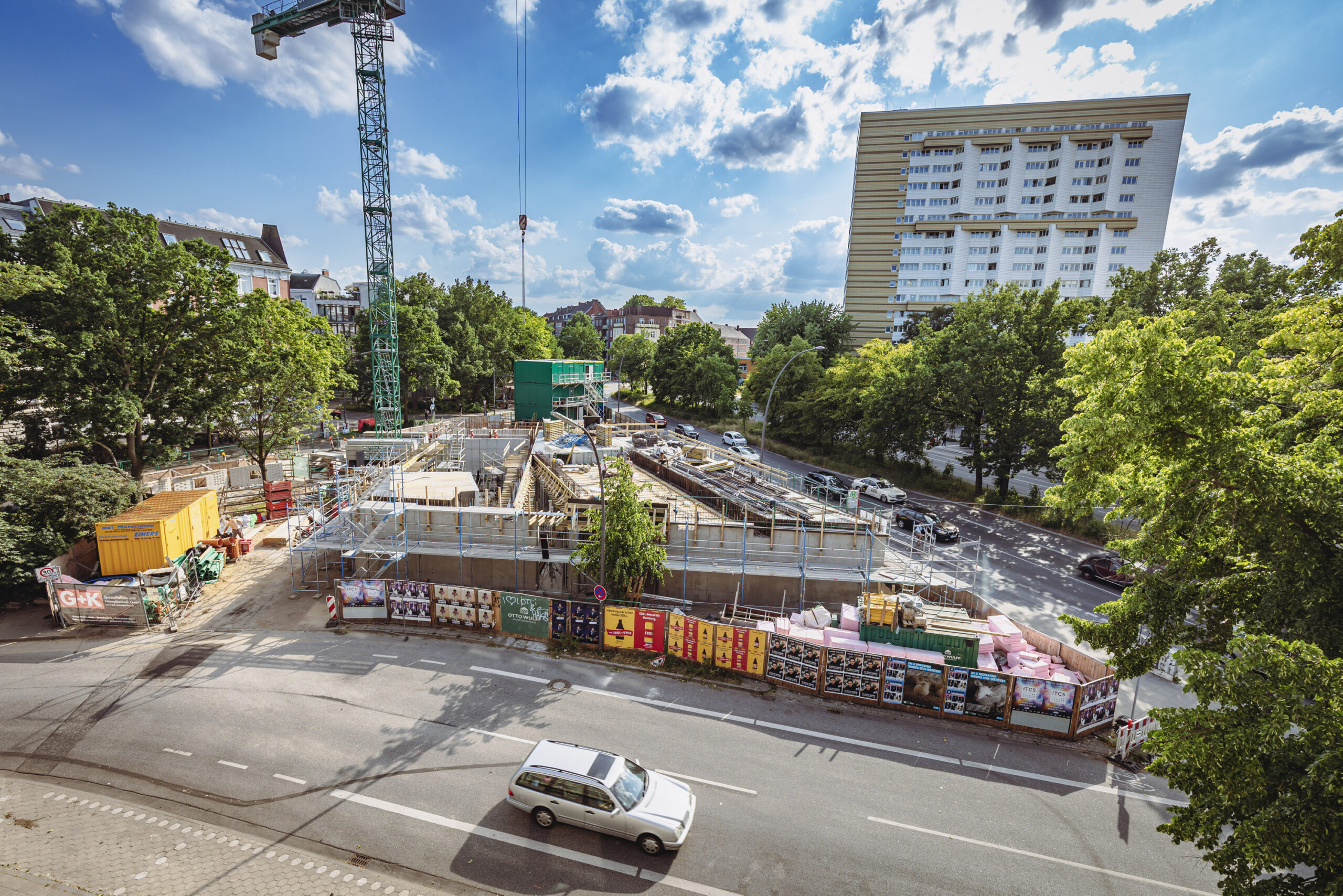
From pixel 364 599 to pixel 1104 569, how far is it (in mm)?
26989

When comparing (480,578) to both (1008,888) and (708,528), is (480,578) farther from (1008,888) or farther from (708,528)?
(1008,888)

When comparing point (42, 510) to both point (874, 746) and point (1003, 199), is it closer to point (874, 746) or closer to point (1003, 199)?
point (874, 746)

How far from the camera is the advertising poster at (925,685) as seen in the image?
12750mm

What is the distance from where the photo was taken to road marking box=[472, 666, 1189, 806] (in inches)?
422

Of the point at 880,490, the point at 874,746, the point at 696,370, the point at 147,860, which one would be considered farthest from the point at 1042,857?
the point at 696,370

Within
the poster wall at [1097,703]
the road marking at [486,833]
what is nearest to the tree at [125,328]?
the road marking at [486,833]

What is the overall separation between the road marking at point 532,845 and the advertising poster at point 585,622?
20.3 ft

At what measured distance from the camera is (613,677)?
14141 millimetres

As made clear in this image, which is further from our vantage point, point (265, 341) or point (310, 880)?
point (265, 341)

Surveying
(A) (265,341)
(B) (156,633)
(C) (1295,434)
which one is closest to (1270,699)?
(C) (1295,434)

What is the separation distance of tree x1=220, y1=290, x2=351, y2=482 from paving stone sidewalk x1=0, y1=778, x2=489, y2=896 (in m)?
22.0

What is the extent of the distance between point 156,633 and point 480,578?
876 cm

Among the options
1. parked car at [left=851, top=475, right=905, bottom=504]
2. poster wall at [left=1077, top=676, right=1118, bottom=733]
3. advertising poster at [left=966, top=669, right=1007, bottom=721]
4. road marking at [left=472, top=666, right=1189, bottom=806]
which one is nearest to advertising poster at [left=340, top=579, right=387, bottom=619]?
road marking at [left=472, top=666, right=1189, bottom=806]

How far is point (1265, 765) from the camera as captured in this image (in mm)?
6141
